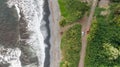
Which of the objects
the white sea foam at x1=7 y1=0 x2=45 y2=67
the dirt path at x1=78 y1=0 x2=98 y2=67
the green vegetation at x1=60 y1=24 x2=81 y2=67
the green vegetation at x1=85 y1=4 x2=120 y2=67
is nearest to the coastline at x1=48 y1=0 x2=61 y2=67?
the green vegetation at x1=60 y1=24 x2=81 y2=67

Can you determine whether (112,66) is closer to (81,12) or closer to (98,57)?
(98,57)

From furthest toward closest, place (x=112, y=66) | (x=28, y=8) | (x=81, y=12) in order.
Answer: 1. (x=28, y=8)
2. (x=81, y=12)
3. (x=112, y=66)

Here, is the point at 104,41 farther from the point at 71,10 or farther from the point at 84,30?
the point at 71,10

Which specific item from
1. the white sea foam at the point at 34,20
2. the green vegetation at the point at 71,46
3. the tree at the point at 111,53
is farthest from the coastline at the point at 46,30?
the tree at the point at 111,53

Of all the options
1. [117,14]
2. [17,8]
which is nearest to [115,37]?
[117,14]

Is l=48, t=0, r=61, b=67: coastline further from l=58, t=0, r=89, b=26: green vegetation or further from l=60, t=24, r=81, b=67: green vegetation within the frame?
l=58, t=0, r=89, b=26: green vegetation
